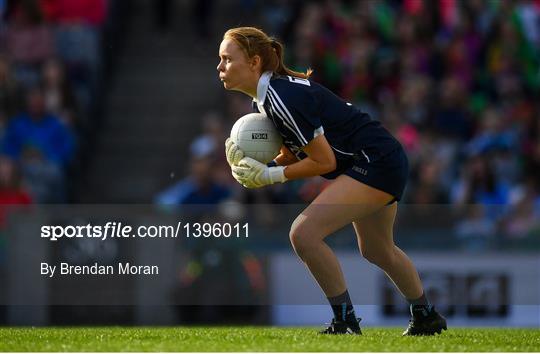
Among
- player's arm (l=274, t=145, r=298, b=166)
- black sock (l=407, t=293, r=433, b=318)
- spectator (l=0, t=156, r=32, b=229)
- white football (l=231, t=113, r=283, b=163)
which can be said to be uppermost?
white football (l=231, t=113, r=283, b=163)

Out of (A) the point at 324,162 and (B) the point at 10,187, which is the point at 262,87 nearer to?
(A) the point at 324,162

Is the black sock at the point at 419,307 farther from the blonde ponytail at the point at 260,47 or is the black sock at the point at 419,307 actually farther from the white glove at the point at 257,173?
the blonde ponytail at the point at 260,47

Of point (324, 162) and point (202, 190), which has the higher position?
point (324, 162)

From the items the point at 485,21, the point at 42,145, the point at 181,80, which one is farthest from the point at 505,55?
the point at 42,145

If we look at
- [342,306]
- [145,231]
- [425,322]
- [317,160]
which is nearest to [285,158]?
[317,160]

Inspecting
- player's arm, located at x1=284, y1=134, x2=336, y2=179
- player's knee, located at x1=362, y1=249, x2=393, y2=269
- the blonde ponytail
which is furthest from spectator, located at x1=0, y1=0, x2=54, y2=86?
player's arm, located at x1=284, y1=134, x2=336, y2=179

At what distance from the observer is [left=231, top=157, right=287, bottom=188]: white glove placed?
27.5 feet

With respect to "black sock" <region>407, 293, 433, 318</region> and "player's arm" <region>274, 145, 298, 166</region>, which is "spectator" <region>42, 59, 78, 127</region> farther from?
"black sock" <region>407, 293, 433, 318</region>

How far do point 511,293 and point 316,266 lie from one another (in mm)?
4412

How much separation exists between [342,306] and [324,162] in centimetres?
94

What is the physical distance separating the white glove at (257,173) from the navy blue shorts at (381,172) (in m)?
0.45

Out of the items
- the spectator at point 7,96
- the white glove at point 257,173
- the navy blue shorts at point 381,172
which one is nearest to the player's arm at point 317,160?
the white glove at point 257,173

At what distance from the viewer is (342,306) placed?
863 centimetres

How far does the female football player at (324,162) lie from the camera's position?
A: 8.29 m
